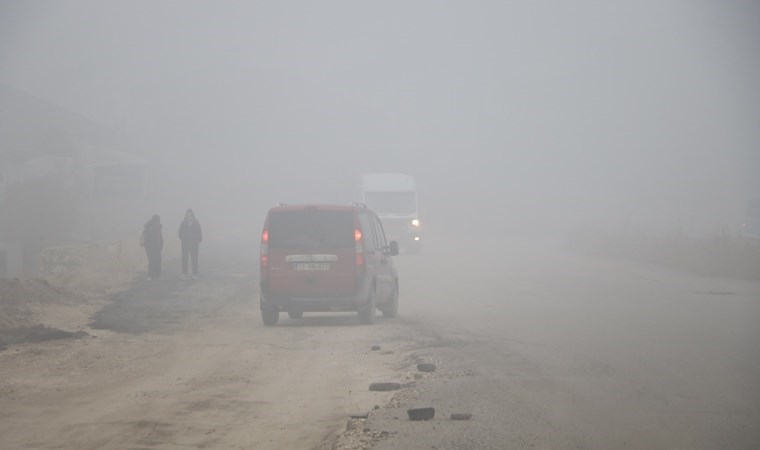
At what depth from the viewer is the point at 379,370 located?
10.8 meters

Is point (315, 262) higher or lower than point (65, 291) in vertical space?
higher

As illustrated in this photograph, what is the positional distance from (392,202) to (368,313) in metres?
25.6

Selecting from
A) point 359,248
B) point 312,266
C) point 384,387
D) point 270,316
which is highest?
point 359,248

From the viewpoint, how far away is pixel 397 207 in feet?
134

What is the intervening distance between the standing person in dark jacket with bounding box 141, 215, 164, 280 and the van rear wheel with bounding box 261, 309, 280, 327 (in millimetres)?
9975

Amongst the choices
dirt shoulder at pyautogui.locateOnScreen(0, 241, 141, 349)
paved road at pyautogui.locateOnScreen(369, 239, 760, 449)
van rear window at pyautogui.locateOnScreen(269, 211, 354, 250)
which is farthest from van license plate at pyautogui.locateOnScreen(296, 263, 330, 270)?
dirt shoulder at pyautogui.locateOnScreen(0, 241, 141, 349)

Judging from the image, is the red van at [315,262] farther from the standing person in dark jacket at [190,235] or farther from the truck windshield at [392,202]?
the truck windshield at [392,202]

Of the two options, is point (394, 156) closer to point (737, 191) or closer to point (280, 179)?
point (280, 179)

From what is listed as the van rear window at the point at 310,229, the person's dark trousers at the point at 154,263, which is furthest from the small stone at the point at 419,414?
the person's dark trousers at the point at 154,263

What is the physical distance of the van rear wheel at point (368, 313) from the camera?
609 inches

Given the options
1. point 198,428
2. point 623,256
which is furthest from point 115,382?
point 623,256

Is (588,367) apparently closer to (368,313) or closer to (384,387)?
(384,387)

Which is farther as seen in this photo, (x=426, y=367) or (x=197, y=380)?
(x=426, y=367)

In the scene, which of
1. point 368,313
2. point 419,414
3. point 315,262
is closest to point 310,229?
point 315,262
